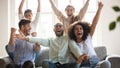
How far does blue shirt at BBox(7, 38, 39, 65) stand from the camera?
2.95 metres

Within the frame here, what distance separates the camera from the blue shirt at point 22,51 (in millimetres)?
2947

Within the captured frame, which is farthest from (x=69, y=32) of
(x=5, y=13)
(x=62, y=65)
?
Answer: (x=5, y=13)

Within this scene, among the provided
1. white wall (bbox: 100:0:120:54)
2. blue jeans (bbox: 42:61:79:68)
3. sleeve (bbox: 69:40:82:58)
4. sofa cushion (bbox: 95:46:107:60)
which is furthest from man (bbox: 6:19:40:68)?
white wall (bbox: 100:0:120:54)

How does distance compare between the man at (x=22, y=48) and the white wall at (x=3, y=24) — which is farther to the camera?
the white wall at (x=3, y=24)

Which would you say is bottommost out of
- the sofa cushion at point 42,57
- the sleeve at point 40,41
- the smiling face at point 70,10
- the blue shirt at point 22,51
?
the sofa cushion at point 42,57

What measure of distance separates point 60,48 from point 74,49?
200mm

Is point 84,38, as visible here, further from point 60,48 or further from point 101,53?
point 101,53

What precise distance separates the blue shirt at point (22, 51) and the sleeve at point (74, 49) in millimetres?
537

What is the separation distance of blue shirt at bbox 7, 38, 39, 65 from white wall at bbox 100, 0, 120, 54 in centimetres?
145

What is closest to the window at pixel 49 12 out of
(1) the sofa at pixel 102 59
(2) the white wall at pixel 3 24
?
(2) the white wall at pixel 3 24

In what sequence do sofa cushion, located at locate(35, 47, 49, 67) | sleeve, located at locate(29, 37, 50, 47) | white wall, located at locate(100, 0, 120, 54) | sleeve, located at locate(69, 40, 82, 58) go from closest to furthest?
sleeve, located at locate(69, 40, 82, 58) → sleeve, located at locate(29, 37, 50, 47) → sofa cushion, located at locate(35, 47, 49, 67) → white wall, located at locate(100, 0, 120, 54)

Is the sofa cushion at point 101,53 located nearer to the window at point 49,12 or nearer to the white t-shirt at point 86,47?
the white t-shirt at point 86,47

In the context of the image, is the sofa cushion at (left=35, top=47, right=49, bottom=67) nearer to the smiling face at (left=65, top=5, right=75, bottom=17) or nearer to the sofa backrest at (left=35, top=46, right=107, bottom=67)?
the sofa backrest at (left=35, top=46, right=107, bottom=67)

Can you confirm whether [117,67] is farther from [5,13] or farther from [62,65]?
[5,13]
